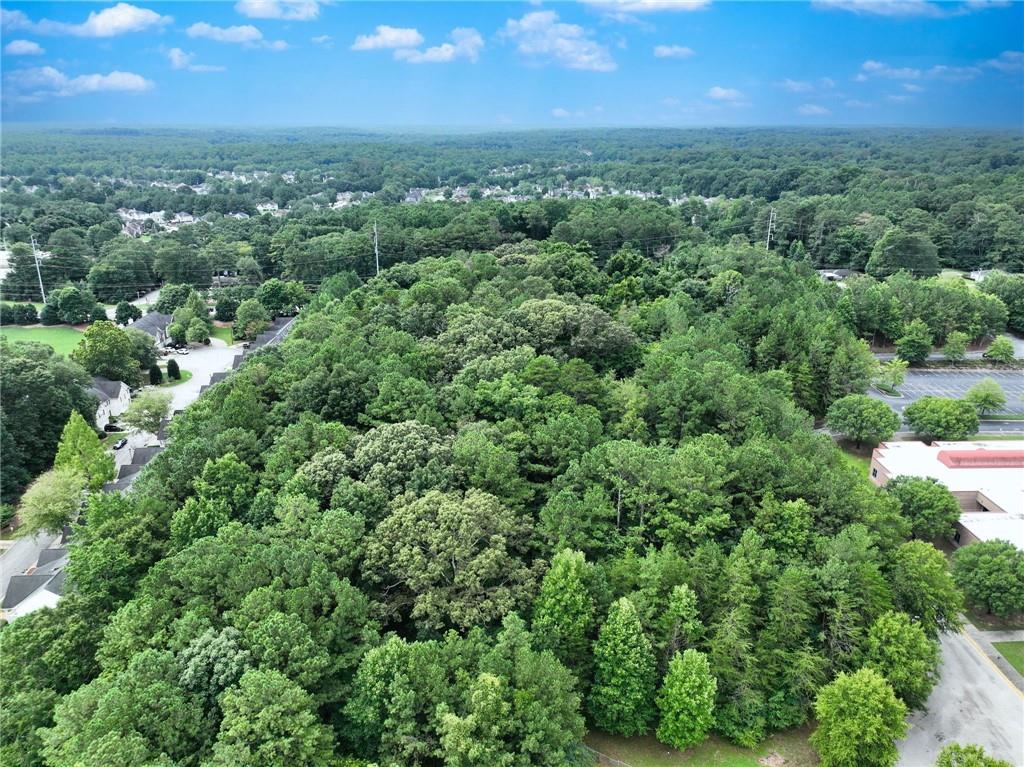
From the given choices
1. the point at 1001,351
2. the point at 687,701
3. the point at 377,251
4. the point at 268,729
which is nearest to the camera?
the point at 268,729

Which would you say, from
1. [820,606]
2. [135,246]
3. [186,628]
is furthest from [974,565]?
[135,246]

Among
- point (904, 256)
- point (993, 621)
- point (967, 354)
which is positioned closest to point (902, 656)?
point (993, 621)

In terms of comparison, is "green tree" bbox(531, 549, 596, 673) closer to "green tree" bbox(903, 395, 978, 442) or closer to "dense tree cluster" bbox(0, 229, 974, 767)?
"dense tree cluster" bbox(0, 229, 974, 767)

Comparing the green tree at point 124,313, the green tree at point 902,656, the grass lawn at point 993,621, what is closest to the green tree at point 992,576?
the grass lawn at point 993,621

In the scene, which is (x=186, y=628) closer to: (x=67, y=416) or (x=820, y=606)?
(x=820, y=606)

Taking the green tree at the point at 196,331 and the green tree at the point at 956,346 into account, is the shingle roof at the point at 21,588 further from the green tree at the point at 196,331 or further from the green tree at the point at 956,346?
the green tree at the point at 956,346

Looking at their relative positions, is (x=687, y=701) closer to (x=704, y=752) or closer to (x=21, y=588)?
(x=704, y=752)
